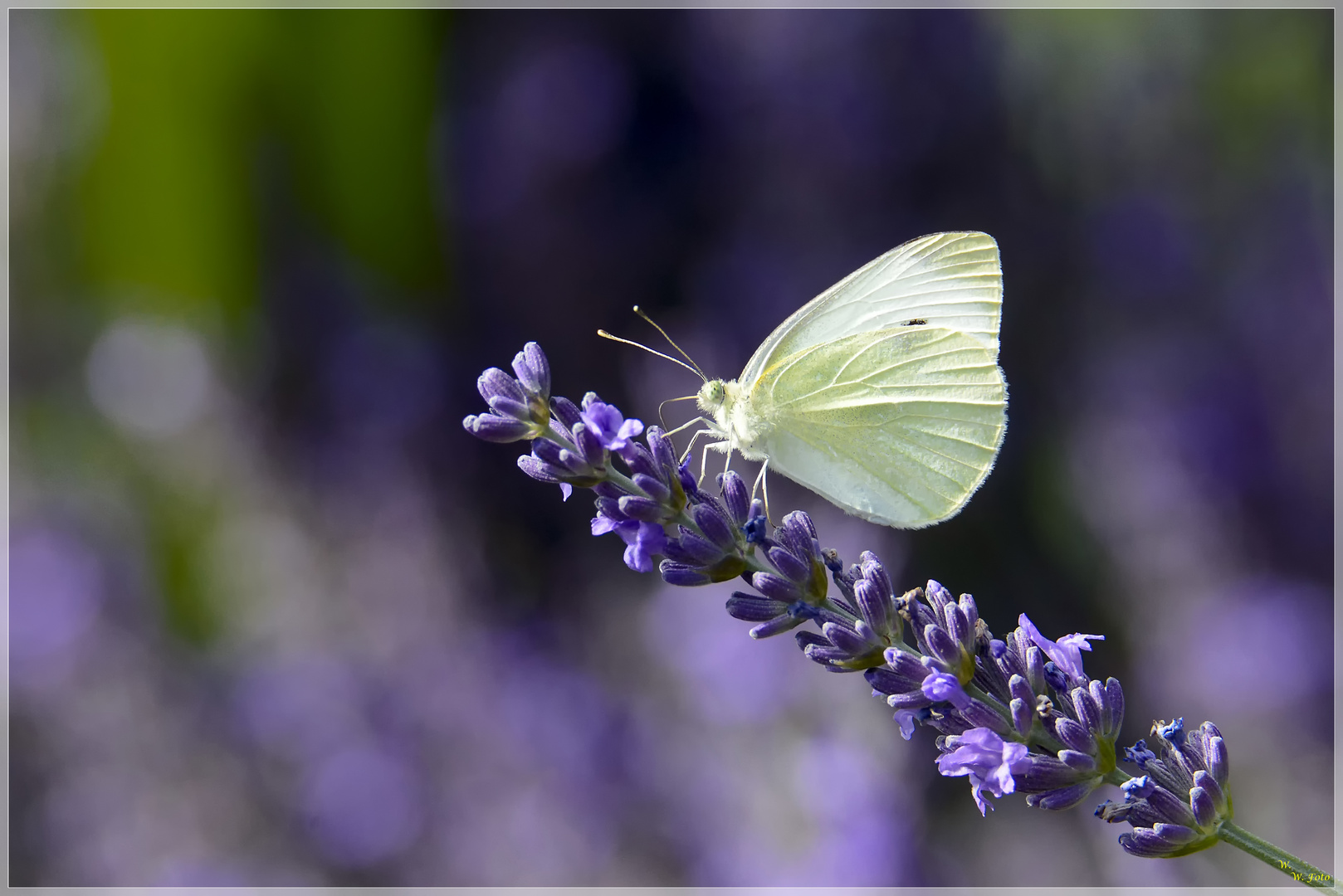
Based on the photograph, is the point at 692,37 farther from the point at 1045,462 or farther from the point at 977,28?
the point at 1045,462

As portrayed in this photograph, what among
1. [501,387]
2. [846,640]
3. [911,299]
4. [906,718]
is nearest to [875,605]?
[846,640]

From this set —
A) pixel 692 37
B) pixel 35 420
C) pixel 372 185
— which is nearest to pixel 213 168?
pixel 372 185

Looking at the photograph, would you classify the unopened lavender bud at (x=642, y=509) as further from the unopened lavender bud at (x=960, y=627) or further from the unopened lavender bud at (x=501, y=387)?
the unopened lavender bud at (x=960, y=627)

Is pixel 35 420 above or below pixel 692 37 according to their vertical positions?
below

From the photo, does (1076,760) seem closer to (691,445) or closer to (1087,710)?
(1087,710)

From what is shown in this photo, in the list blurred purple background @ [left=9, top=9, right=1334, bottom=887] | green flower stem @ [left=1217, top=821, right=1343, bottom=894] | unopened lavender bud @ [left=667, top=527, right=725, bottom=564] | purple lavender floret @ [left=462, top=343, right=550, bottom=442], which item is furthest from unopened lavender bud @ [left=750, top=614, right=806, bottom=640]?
blurred purple background @ [left=9, top=9, right=1334, bottom=887]

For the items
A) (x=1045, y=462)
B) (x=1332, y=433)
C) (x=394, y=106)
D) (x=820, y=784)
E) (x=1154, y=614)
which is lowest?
(x=820, y=784)

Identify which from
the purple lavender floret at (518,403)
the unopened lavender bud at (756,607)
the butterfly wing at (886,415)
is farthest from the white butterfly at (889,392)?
the purple lavender floret at (518,403)
